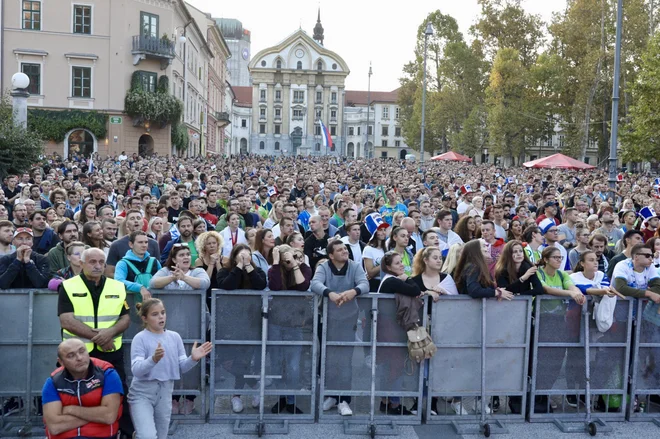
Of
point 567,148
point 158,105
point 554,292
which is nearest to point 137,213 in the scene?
point 554,292

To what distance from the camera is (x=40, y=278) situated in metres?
6.91

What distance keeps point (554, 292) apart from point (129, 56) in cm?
4190

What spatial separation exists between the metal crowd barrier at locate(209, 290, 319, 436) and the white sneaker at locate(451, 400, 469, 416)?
4.93 ft

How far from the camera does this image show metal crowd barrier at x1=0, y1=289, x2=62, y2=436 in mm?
6535

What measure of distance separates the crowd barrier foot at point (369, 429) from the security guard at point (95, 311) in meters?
2.07

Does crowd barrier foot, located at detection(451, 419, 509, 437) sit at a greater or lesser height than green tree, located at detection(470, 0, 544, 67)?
lesser

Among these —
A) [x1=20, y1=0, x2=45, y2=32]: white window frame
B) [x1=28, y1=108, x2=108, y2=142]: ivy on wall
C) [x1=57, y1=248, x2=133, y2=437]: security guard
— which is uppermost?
[x1=20, y1=0, x2=45, y2=32]: white window frame

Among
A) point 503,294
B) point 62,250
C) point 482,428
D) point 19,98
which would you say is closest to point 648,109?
point 19,98

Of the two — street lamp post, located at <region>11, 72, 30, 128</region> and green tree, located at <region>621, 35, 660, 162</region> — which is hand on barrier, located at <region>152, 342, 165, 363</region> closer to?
street lamp post, located at <region>11, 72, 30, 128</region>

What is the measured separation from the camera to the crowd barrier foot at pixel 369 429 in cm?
674

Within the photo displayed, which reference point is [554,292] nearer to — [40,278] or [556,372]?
[556,372]

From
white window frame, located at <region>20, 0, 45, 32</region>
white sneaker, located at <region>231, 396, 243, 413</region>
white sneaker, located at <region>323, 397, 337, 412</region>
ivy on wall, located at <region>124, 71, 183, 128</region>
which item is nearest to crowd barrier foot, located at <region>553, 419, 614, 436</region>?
white sneaker, located at <region>323, 397, 337, 412</region>

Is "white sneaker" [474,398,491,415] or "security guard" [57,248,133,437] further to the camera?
"white sneaker" [474,398,491,415]

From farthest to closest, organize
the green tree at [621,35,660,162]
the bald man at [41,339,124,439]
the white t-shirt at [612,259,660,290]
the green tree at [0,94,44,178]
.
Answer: the green tree at [621,35,660,162]
the green tree at [0,94,44,178]
the white t-shirt at [612,259,660,290]
the bald man at [41,339,124,439]
